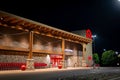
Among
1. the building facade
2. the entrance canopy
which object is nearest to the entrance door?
the building facade

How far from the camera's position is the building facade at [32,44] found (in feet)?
111

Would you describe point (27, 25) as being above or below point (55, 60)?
above

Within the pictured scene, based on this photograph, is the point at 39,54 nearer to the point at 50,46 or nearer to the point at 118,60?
the point at 50,46

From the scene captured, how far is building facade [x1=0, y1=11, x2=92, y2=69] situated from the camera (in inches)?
1331

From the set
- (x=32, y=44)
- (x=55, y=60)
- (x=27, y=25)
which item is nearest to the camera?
(x=27, y=25)

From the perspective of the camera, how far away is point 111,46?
15012cm

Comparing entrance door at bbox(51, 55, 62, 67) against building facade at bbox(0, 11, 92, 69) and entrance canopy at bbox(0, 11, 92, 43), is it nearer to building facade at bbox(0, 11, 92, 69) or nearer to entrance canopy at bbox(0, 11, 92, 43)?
building facade at bbox(0, 11, 92, 69)

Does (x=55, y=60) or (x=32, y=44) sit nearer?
(x=32, y=44)

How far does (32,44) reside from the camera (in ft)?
126

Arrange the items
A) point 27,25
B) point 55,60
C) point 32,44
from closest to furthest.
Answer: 1. point 27,25
2. point 32,44
3. point 55,60

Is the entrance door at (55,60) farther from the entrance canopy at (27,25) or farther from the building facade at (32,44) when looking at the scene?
the entrance canopy at (27,25)

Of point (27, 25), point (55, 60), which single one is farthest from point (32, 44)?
point (55, 60)

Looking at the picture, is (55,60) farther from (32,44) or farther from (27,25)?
(27,25)

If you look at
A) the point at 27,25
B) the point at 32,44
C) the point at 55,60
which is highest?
the point at 27,25
